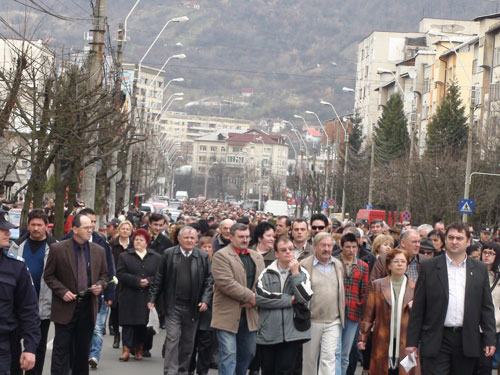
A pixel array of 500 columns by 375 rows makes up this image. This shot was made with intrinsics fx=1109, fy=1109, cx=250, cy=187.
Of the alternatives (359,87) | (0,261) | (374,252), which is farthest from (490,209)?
(359,87)

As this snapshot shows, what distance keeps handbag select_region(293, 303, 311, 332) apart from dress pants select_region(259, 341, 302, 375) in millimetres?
165

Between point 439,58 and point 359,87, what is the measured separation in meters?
41.5

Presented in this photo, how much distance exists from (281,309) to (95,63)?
13.0 meters

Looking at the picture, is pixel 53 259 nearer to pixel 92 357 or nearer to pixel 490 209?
pixel 92 357

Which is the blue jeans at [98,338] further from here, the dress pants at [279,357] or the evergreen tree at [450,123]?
the evergreen tree at [450,123]

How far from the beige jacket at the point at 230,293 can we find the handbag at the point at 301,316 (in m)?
0.73

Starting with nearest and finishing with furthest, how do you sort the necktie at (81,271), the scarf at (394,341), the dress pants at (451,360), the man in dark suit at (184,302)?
the dress pants at (451,360) → the necktie at (81,271) → the scarf at (394,341) → the man in dark suit at (184,302)

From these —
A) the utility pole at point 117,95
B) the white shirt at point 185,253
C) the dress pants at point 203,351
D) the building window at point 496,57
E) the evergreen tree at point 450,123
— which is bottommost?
the dress pants at point 203,351

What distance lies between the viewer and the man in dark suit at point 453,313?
935 cm

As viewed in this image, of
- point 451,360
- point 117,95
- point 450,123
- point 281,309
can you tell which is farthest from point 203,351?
point 450,123

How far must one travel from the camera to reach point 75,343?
1140 cm

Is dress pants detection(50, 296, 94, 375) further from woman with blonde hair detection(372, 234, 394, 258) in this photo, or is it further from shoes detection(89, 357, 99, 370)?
woman with blonde hair detection(372, 234, 394, 258)

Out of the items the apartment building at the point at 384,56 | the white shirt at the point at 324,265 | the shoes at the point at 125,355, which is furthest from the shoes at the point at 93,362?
the apartment building at the point at 384,56

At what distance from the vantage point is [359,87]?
121 meters
